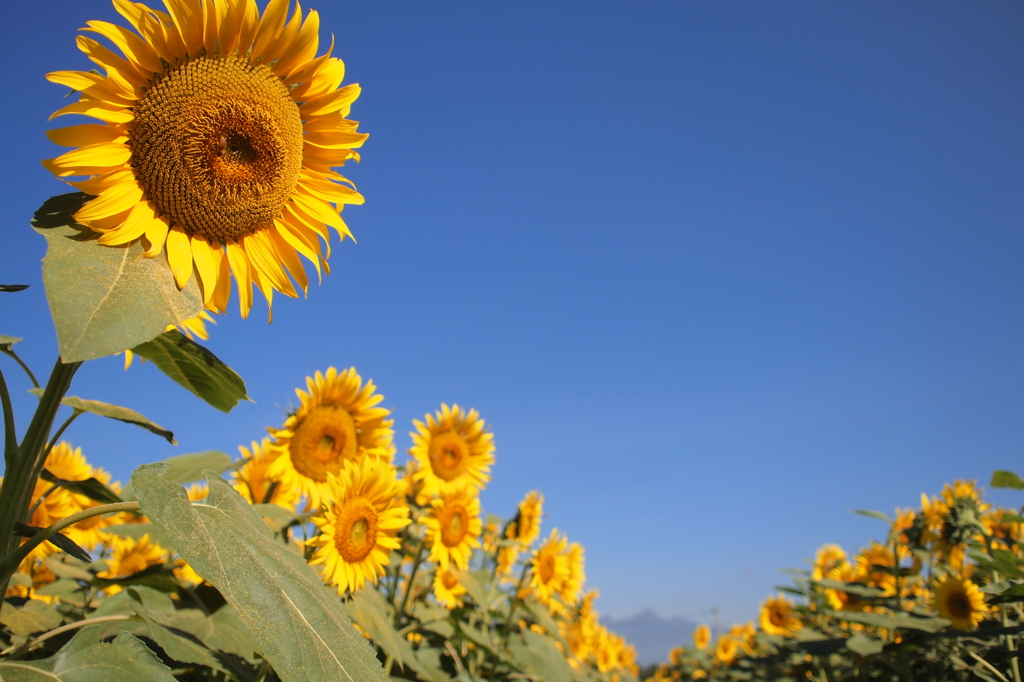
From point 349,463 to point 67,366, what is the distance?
1.64 m

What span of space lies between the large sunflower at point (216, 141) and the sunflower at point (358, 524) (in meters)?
1.28

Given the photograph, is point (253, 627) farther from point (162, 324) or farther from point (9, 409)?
point (9, 409)

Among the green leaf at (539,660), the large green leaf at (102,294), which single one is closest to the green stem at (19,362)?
the large green leaf at (102,294)

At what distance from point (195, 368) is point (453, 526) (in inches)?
98.3

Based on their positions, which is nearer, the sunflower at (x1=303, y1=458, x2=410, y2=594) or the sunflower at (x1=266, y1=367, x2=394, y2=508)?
the sunflower at (x1=303, y1=458, x2=410, y2=594)

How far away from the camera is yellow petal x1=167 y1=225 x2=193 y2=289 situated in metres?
1.50

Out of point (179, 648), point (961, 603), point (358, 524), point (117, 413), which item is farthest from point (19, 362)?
point (961, 603)

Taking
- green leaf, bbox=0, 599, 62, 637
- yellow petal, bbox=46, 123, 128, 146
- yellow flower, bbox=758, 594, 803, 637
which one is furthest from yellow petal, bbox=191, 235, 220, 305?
yellow flower, bbox=758, 594, 803, 637

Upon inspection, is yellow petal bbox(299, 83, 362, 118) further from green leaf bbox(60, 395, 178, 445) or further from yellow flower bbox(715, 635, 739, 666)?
yellow flower bbox(715, 635, 739, 666)

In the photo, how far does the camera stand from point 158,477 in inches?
47.6

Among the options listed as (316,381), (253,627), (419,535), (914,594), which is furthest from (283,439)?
(914,594)

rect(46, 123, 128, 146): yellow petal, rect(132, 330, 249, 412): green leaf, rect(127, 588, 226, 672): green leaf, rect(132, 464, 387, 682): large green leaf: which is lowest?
rect(127, 588, 226, 672): green leaf

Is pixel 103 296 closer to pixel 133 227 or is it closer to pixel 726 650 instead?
pixel 133 227

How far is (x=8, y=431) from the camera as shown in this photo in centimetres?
139
